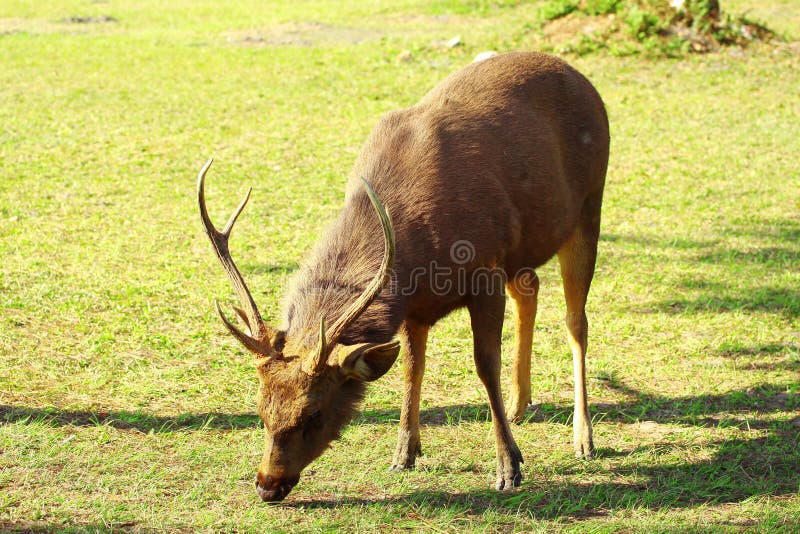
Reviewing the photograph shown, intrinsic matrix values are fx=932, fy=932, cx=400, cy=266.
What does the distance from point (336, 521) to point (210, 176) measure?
6493mm

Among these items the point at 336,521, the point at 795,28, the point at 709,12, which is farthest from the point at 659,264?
the point at 795,28

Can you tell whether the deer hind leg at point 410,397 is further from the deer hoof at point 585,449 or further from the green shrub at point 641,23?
the green shrub at point 641,23

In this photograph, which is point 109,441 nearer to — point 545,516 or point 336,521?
point 336,521

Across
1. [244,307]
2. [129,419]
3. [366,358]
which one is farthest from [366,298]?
[129,419]

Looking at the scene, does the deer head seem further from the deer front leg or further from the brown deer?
the deer front leg

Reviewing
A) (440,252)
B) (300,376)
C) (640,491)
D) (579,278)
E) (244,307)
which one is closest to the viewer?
(300,376)

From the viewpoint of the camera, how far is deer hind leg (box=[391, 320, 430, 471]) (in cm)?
521

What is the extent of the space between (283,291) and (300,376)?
10.6 ft

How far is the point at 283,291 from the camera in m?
7.43

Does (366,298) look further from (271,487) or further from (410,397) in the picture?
(410,397)

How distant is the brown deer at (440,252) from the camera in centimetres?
429

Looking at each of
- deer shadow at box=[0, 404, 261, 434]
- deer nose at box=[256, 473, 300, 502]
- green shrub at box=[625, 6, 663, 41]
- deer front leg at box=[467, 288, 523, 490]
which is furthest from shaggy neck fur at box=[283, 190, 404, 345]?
green shrub at box=[625, 6, 663, 41]

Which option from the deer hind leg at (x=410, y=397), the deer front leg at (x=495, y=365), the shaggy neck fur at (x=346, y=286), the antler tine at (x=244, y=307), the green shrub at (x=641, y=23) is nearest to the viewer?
the antler tine at (x=244, y=307)

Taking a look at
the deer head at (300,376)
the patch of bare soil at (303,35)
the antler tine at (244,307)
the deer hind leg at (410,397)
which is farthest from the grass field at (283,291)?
the patch of bare soil at (303,35)
